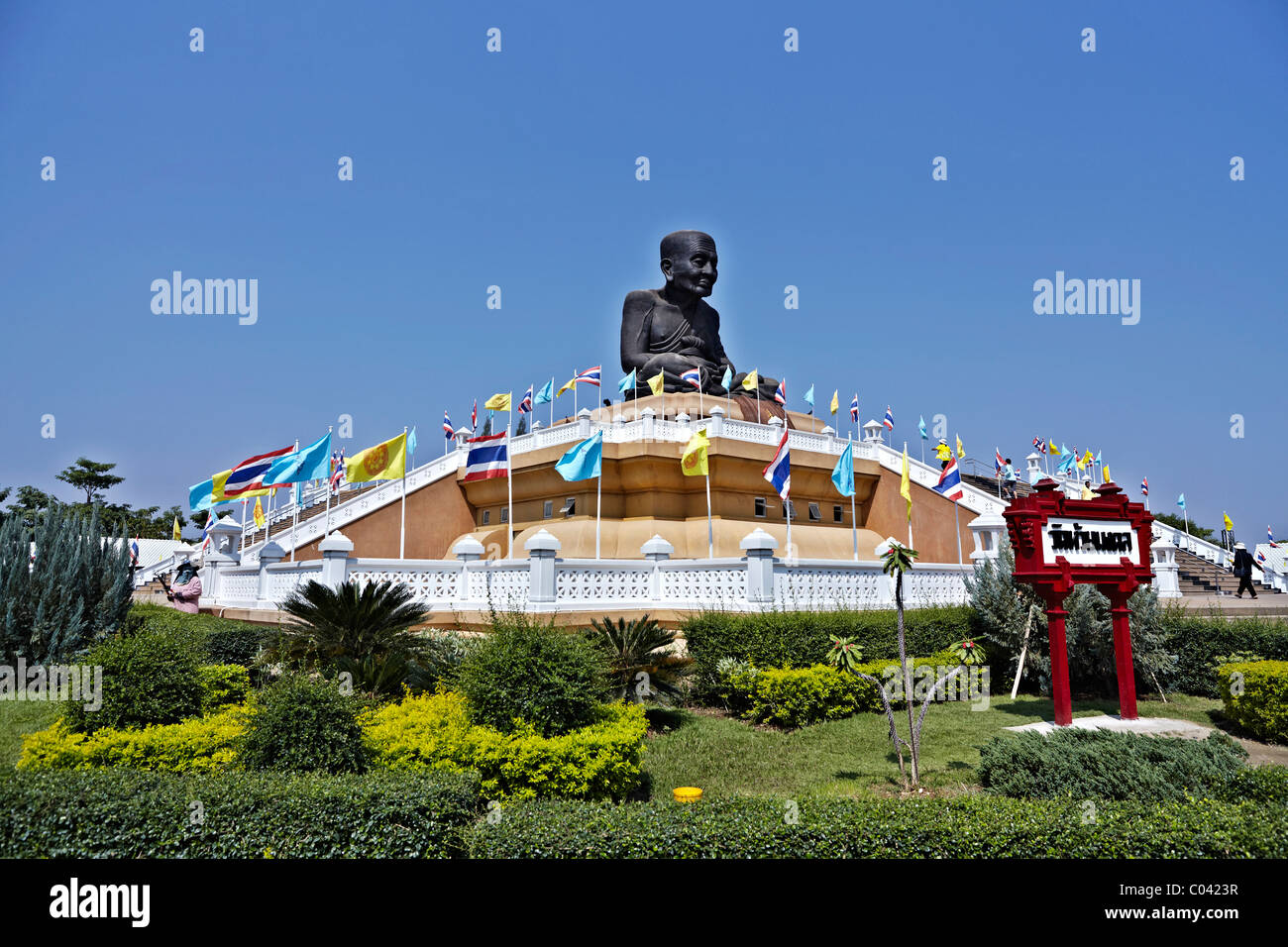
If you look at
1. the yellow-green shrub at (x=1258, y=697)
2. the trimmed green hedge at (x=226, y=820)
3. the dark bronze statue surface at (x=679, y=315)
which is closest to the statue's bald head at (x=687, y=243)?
the dark bronze statue surface at (x=679, y=315)

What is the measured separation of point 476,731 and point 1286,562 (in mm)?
31718

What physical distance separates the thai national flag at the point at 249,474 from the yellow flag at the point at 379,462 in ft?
6.87

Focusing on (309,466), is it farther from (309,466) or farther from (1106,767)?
(1106,767)

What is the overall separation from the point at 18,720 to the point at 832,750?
10803mm

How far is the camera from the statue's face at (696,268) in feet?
100

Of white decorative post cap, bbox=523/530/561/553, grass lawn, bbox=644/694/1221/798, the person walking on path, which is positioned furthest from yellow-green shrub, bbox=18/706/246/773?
the person walking on path

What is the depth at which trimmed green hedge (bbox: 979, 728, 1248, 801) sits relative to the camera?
7133mm

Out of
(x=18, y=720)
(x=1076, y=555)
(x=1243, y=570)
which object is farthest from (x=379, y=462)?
(x=1243, y=570)

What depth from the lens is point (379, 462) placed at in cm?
1792

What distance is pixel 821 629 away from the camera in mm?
12875

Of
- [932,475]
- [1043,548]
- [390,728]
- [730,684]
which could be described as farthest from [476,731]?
[932,475]
